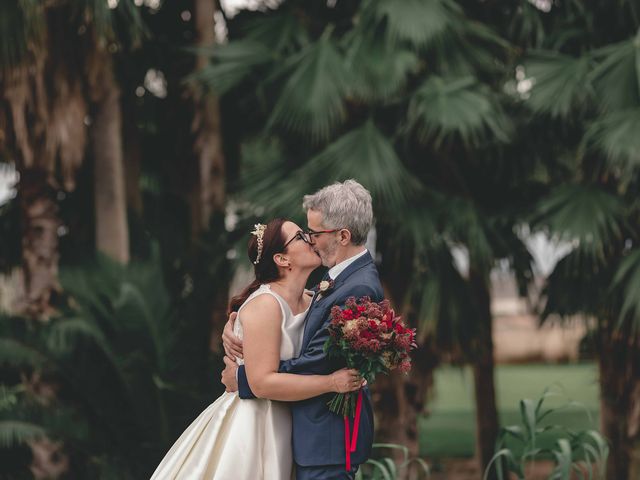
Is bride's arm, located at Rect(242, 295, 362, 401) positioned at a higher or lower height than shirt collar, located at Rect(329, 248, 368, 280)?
lower

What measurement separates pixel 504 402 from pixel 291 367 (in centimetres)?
1467

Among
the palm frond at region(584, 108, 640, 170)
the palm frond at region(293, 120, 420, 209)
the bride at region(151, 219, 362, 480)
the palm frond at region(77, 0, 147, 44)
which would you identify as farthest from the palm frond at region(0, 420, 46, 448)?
the palm frond at region(584, 108, 640, 170)

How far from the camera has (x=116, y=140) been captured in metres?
8.63

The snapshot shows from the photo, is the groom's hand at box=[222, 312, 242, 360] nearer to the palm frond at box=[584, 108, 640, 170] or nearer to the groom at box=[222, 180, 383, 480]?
the groom at box=[222, 180, 383, 480]

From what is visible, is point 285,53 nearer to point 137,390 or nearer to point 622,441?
point 137,390

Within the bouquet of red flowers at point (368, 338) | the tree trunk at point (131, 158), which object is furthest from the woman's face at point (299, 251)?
the tree trunk at point (131, 158)

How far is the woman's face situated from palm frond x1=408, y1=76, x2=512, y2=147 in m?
4.08

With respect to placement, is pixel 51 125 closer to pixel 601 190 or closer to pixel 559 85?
pixel 559 85

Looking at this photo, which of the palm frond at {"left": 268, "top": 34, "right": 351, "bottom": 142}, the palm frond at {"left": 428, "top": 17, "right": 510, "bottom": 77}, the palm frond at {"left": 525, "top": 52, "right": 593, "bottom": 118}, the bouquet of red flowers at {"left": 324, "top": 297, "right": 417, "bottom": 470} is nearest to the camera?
the bouquet of red flowers at {"left": 324, "top": 297, "right": 417, "bottom": 470}

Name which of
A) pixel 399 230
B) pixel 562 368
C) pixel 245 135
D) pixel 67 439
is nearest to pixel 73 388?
pixel 67 439

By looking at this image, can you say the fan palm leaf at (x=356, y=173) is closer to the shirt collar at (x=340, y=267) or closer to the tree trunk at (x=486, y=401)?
the tree trunk at (x=486, y=401)

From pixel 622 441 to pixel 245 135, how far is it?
4567 mm

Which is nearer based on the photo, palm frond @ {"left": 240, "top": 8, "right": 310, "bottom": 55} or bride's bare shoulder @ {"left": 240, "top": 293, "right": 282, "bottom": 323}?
bride's bare shoulder @ {"left": 240, "top": 293, "right": 282, "bottom": 323}

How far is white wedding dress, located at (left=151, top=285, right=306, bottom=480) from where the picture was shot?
341 centimetres
